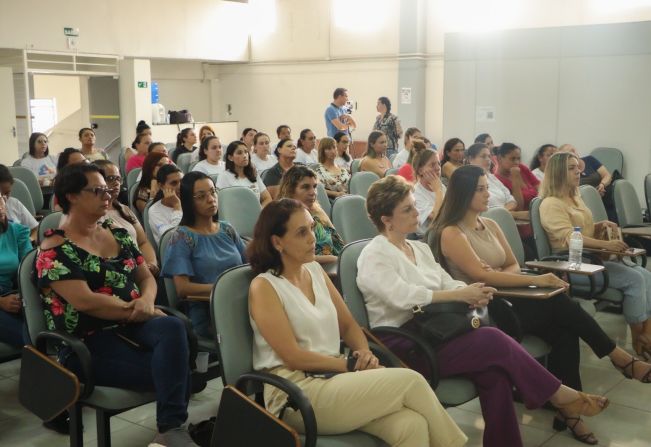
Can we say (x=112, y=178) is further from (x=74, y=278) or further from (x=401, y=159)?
(x=401, y=159)

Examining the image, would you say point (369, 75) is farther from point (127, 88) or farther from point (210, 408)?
point (210, 408)

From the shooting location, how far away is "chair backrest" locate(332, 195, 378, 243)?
4508mm

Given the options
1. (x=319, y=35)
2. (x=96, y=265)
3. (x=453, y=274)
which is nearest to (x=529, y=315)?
(x=453, y=274)

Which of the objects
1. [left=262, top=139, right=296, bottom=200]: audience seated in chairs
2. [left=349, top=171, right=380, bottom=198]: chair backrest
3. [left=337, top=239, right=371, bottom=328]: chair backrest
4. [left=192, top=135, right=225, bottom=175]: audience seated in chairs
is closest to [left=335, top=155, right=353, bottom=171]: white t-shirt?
[left=262, top=139, right=296, bottom=200]: audience seated in chairs

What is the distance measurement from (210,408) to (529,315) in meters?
1.62

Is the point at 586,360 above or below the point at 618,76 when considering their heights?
below

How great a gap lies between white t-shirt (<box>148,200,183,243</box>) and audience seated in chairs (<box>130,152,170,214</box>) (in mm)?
689

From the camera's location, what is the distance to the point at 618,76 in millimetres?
8750

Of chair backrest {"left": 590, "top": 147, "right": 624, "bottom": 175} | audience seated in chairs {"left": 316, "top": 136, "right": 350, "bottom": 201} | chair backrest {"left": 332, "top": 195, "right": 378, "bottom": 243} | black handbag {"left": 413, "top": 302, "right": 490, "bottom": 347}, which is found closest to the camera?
black handbag {"left": 413, "top": 302, "right": 490, "bottom": 347}

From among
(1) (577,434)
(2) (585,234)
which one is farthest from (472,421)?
(2) (585,234)

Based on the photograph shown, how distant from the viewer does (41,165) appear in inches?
283

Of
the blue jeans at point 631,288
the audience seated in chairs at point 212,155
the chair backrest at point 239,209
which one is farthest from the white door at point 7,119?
the blue jeans at point 631,288

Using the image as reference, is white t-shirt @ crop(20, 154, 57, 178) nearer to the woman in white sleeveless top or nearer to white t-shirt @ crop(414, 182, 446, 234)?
white t-shirt @ crop(414, 182, 446, 234)

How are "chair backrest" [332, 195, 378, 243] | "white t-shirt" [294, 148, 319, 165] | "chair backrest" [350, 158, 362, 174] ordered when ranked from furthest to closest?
1. "white t-shirt" [294, 148, 319, 165]
2. "chair backrest" [350, 158, 362, 174]
3. "chair backrest" [332, 195, 378, 243]
